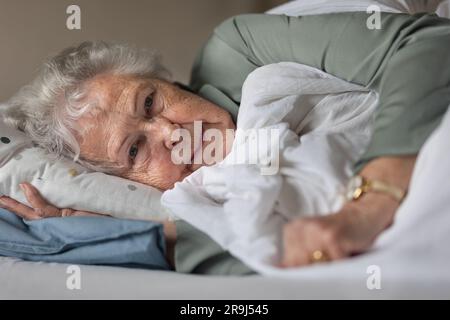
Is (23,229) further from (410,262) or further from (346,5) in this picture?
(346,5)

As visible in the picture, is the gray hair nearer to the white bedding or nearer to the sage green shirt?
the sage green shirt

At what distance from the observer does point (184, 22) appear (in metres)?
1.65

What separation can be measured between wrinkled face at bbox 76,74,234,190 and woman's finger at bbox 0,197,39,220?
5.8 inches

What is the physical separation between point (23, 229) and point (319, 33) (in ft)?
2.03

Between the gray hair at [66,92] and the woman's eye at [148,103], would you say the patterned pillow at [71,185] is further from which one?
the woman's eye at [148,103]

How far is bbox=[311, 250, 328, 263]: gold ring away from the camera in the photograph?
580 millimetres

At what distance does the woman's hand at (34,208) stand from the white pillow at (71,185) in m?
0.01

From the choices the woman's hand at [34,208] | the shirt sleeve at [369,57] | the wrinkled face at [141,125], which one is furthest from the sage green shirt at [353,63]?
the woman's hand at [34,208]

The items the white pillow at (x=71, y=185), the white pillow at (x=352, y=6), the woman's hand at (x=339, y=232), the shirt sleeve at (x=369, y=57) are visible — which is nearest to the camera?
the woman's hand at (x=339, y=232)

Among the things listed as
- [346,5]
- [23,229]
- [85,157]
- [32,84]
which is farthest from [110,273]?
[346,5]

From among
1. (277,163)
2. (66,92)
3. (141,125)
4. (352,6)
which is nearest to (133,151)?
(141,125)

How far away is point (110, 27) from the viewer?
1461mm

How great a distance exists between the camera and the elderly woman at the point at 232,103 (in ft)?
2.02

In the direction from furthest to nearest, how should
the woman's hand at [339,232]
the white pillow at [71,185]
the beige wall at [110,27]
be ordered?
the beige wall at [110,27] < the white pillow at [71,185] < the woman's hand at [339,232]
